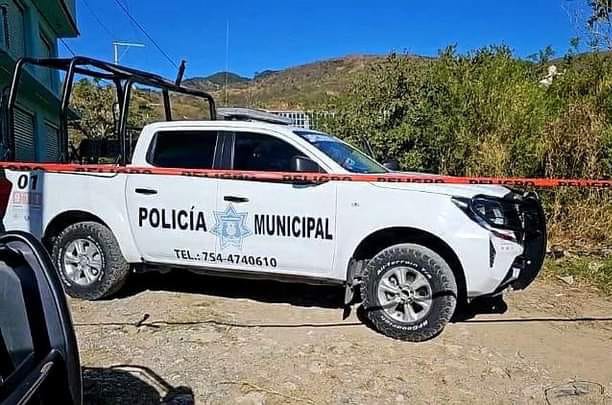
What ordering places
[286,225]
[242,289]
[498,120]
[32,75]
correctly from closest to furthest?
[286,225]
[242,289]
[498,120]
[32,75]

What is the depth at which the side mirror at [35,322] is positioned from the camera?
1836 millimetres

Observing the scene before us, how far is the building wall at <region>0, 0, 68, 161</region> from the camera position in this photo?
43.9 feet

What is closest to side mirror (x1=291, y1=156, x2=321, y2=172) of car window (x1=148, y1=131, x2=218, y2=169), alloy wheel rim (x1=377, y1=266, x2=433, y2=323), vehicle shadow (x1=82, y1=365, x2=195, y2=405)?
car window (x1=148, y1=131, x2=218, y2=169)

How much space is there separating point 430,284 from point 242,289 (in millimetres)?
2458

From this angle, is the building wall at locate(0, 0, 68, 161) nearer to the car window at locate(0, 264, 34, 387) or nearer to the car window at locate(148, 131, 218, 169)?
the car window at locate(148, 131, 218, 169)

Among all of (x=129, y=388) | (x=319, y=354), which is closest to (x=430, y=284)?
(x=319, y=354)

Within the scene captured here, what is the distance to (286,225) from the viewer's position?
16.6 ft

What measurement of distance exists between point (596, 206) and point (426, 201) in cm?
493

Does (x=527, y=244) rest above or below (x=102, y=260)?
above

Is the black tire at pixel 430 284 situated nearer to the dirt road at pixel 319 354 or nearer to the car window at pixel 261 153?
the dirt road at pixel 319 354

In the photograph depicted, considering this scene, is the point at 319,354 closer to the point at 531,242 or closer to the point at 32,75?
the point at 531,242

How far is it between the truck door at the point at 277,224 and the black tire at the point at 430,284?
16.7 inches

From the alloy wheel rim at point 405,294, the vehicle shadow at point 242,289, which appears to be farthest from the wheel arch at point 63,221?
the alloy wheel rim at point 405,294

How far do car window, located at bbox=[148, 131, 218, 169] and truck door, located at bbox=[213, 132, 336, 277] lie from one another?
500 millimetres
